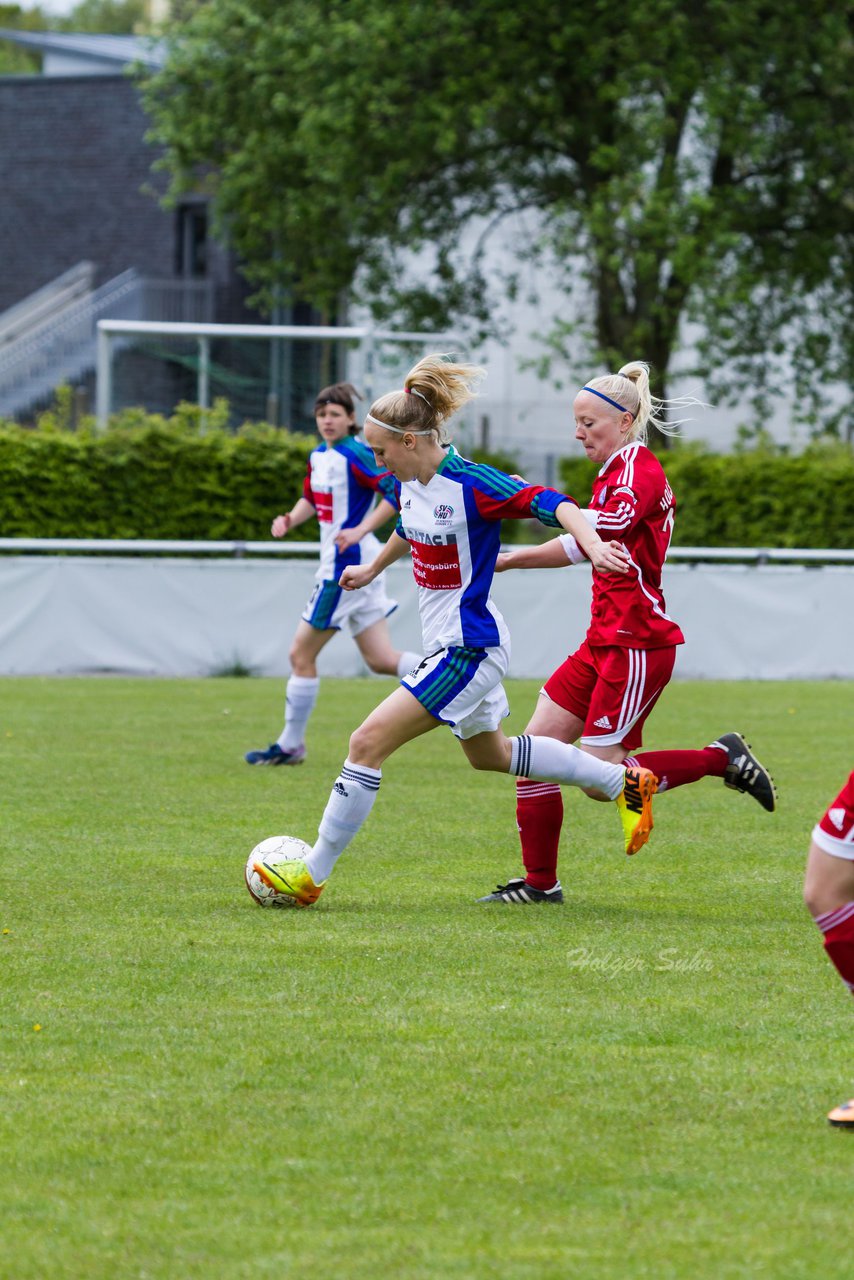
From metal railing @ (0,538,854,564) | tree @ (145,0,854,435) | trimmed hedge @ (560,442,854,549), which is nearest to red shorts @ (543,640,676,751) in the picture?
metal railing @ (0,538,854,564)

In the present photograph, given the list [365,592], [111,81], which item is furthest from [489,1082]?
[111,81]

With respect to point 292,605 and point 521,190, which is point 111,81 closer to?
point 521,190

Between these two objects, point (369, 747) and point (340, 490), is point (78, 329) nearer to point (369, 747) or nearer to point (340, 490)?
point (340, 490)

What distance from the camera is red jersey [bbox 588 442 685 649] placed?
646cm

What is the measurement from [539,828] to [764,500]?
14094 millimetres

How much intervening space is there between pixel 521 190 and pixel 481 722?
2413 centimetres

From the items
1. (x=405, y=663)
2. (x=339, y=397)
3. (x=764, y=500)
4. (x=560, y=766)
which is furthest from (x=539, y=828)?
(x=764, y=500)

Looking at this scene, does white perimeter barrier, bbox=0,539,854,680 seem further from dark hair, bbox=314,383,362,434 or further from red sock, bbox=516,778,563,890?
red sock, bbox=516,778,563,890

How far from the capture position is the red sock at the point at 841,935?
409 cm

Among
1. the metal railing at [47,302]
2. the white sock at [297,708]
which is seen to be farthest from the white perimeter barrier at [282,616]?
the metal railing at [47,302]

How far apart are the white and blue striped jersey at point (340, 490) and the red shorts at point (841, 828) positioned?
6.85 meters

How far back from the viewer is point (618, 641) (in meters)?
6.61

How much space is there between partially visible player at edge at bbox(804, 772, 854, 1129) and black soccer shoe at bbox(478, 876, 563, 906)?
8.80 feet

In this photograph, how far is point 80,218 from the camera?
37844 mm
